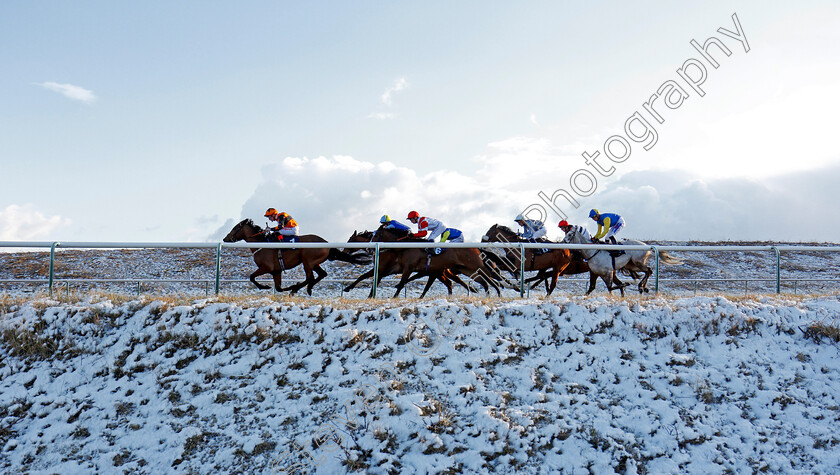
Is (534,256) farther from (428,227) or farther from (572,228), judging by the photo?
(428,227)

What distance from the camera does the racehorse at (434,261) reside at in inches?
502

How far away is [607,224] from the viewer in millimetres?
15016

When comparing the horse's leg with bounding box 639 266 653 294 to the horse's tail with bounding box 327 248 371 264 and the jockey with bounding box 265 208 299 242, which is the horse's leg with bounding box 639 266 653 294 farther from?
the jockey with bounding box 265 208 299 242

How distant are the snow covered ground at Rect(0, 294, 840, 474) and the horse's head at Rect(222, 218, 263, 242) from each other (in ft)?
20.5

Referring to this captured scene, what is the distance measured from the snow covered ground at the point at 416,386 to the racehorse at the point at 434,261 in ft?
16.2

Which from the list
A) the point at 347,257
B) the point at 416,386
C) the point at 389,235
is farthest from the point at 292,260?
the point at 416,386

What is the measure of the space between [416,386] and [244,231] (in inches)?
360

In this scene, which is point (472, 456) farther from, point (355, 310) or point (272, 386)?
point (355, 310)

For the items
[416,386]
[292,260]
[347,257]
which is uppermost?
[347,257]

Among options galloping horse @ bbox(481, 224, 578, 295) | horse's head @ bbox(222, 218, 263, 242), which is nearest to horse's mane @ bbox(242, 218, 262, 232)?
horse's head @ bbox(222, 218, 263, 242)

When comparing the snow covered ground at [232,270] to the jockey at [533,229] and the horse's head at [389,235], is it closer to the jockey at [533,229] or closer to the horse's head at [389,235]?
the jockey at [533,229]

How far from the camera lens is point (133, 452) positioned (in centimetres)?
534

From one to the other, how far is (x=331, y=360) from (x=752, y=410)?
14.6 feet

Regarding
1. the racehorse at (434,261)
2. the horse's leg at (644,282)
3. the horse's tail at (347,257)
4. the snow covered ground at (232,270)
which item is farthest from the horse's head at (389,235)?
the snow covered ground at (232,270)
